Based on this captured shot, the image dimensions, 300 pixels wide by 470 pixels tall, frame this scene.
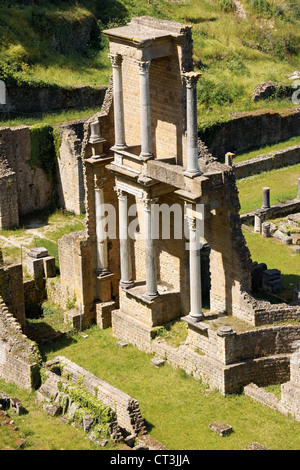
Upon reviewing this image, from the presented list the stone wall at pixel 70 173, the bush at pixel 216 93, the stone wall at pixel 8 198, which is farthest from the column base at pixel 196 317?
the bush at pixel 216 93

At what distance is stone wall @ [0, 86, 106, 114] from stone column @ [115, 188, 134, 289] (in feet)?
48.4

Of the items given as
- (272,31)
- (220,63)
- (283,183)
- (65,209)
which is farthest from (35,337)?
(272,31)

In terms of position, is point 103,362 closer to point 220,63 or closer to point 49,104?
point 49,104

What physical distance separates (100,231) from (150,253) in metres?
2.43

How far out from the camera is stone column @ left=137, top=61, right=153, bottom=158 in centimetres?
2708

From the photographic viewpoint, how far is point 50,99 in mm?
44281

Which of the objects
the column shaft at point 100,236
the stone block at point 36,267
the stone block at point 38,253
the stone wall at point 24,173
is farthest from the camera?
the stone wall at point 24,173

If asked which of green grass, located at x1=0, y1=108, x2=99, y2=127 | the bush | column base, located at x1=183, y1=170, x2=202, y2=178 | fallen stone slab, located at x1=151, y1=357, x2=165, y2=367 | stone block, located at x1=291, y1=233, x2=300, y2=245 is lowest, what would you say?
stone block, located at x1=291, y1=233, x2=300, y2=245

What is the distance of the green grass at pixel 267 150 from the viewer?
45781mm

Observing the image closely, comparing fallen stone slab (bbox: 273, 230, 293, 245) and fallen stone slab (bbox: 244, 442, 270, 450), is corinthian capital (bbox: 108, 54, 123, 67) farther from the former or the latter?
fallen stone slab (bbox: 273, 230, 293, 245)

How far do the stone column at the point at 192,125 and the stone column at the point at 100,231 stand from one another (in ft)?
13.9

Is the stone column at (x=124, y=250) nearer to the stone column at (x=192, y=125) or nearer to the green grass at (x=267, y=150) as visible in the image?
the stone column at (x=192, y=125)

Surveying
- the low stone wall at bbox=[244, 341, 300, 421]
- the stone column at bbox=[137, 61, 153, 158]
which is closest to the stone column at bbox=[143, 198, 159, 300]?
the stone column at bbox=[137, 61, 153, 158]

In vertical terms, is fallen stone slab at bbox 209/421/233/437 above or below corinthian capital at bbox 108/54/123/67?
below
